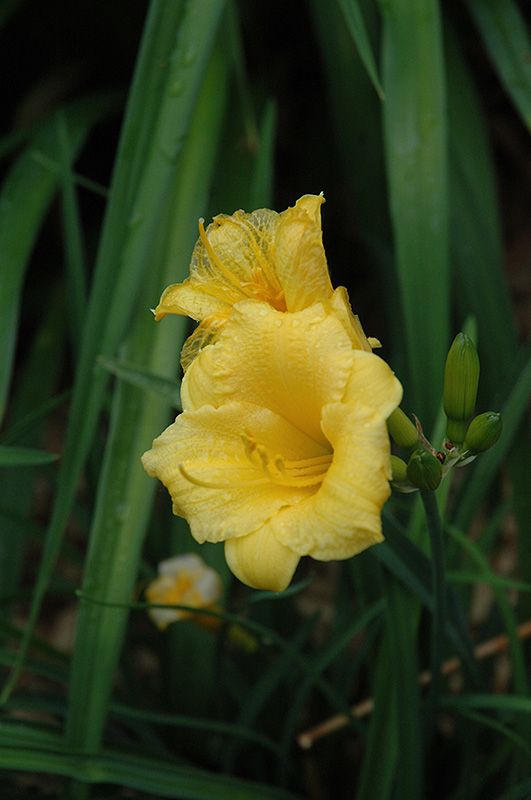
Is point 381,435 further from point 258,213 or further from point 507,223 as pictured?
point 507,223

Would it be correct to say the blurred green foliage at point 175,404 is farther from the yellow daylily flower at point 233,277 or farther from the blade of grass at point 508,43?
the yellow daylily flower at point 233,277

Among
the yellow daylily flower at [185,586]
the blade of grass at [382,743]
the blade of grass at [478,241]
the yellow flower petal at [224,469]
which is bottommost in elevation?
the blade of grass at [382,743]

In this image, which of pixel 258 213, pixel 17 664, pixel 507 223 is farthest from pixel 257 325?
pixel 507 223

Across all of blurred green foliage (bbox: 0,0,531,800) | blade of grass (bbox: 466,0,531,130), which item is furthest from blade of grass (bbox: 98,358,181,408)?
blade of grass (bbox: 466,0,531,130)

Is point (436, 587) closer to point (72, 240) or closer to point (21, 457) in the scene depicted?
point (21, 457)

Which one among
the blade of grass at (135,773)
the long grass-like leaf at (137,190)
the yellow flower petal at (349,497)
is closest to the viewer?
the yellow flower petal at (349,497)

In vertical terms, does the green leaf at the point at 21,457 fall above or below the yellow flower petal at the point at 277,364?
below

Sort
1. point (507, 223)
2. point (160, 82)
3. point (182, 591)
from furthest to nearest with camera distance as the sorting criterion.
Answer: point (507, 223) < point (182, 591) < point (160, 82)

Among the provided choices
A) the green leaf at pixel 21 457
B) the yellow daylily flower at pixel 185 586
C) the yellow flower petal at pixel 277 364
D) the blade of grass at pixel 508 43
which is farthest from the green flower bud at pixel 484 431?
the blade of grass at pixel 508 43
